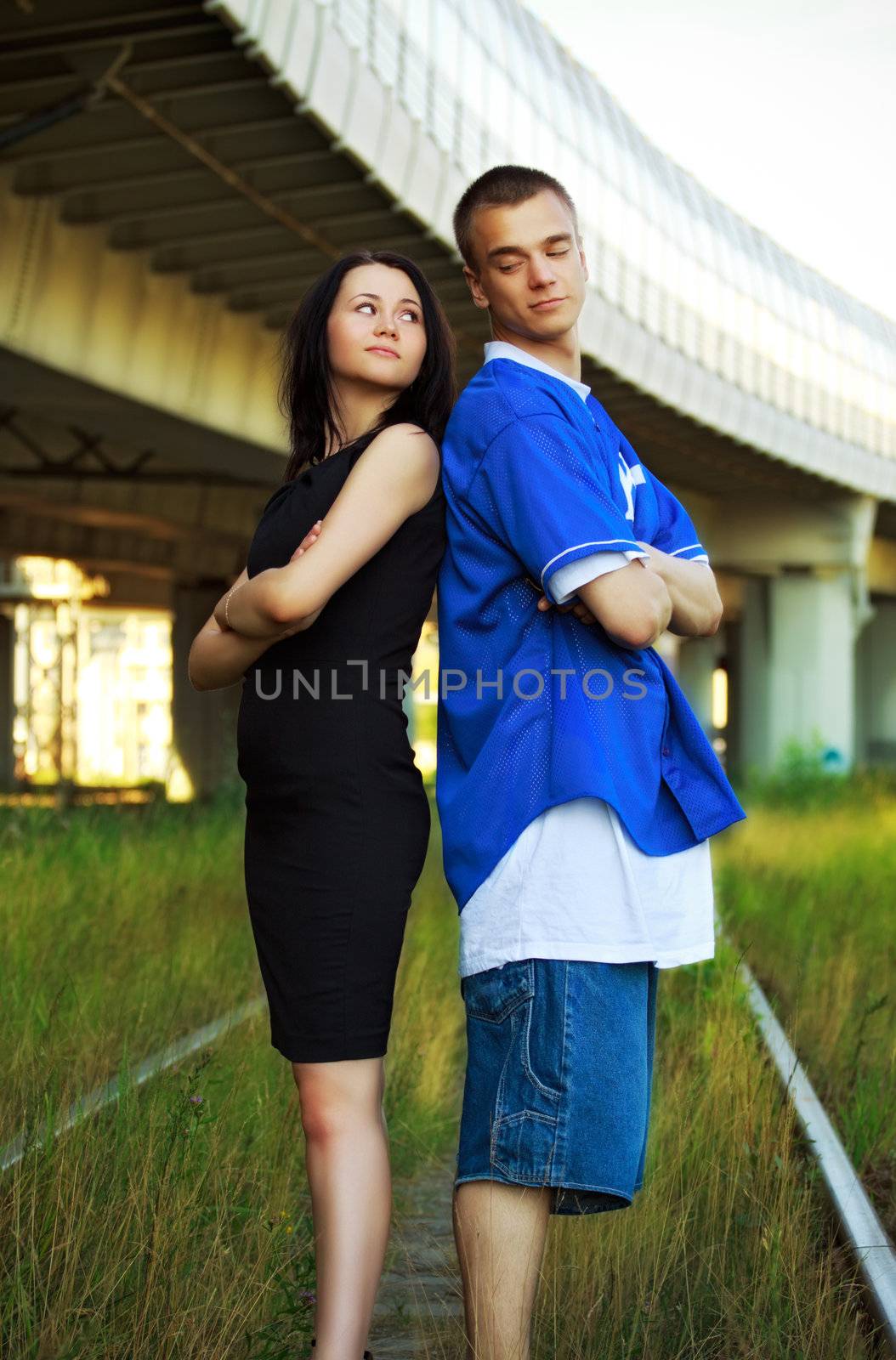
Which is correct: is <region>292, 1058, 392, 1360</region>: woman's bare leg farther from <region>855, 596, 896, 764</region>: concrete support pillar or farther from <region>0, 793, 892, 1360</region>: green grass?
<region>855, 596, 896, 764</region>: concrete support pillar

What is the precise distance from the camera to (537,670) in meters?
2.61

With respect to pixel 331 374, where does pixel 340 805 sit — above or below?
below

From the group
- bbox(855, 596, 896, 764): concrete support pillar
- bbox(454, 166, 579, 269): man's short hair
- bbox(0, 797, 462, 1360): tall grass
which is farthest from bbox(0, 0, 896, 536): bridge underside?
bbox(855, 596, 896, 764): concrete support pillar

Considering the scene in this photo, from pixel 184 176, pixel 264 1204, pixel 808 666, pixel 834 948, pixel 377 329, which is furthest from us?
pixel 808 666

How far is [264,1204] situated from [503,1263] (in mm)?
1345

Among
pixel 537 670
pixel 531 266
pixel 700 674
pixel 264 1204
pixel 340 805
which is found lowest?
pixel 264 1204

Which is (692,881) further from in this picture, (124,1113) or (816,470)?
(816,470)

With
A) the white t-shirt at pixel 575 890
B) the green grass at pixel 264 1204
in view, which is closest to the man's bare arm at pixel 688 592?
the white t-shirt at pixel 575 890

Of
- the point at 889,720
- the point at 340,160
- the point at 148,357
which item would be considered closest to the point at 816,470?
the point at 148,357

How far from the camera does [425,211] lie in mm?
12281

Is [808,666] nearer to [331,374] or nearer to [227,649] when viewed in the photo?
[331,374]

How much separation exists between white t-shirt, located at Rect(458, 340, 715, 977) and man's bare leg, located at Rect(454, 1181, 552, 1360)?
0.34m

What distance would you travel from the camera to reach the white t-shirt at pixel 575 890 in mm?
2551

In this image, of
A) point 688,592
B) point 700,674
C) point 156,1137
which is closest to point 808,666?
point 700,674
